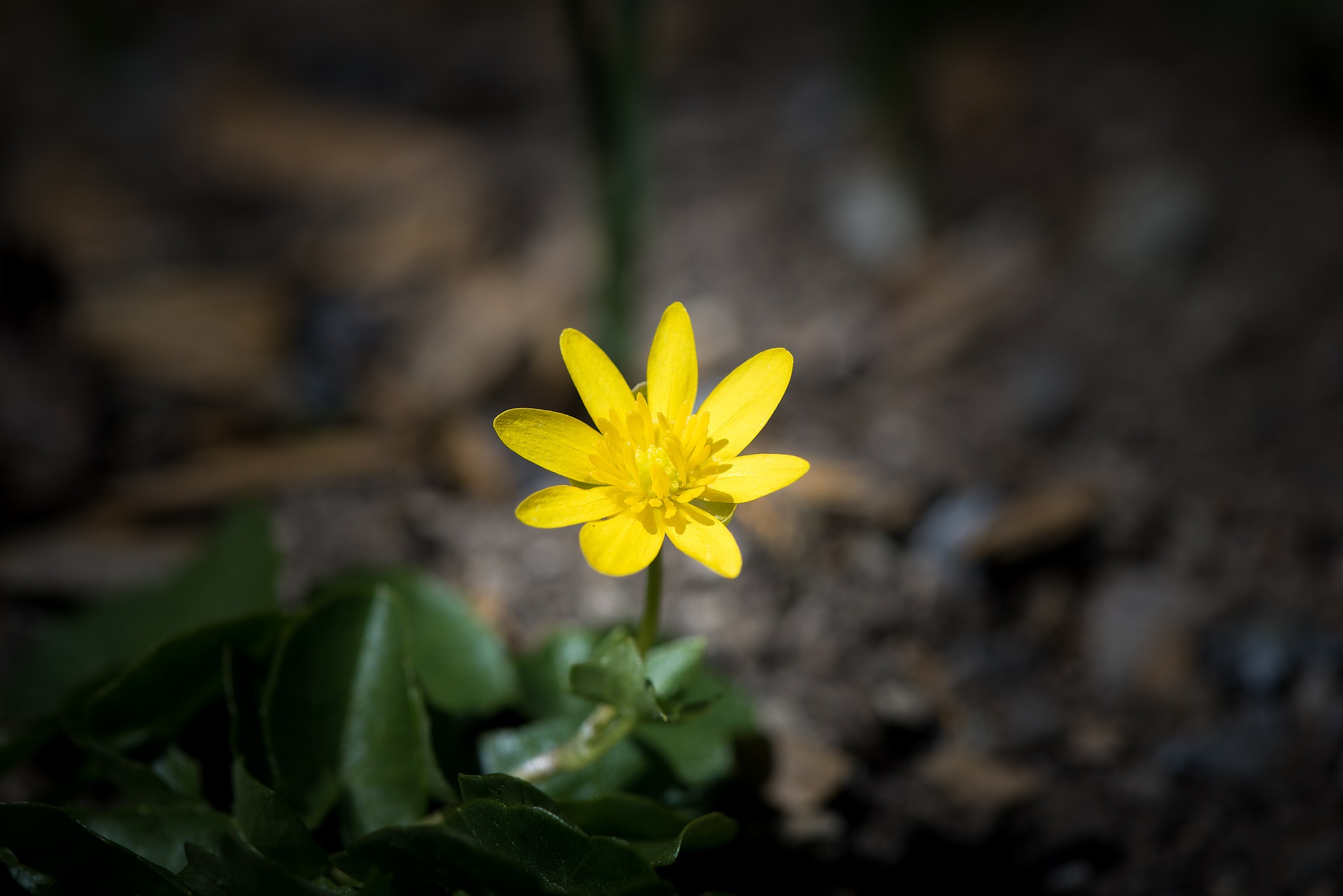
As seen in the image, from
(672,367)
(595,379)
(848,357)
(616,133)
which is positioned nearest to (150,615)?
(595,379)

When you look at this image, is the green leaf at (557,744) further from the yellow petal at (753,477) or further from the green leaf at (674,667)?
the yellow petal at (753,477)

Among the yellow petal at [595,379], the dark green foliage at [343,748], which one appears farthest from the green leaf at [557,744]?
the yellow petal at [595,379]

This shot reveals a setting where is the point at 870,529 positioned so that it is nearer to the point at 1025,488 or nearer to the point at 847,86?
the point at 1025,488

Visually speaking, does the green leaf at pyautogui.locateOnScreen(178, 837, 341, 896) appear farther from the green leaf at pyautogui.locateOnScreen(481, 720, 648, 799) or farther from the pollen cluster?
the pollen cluster

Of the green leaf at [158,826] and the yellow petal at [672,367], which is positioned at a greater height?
the yellow petal at [672,367]

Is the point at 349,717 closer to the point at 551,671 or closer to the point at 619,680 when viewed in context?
the point at 551,671

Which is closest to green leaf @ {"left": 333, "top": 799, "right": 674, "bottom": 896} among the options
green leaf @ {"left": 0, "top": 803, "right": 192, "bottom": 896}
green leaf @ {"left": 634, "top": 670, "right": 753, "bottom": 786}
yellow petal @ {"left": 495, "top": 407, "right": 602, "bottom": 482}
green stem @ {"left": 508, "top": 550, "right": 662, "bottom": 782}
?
green stem @ {"left": 508, "top": 550, "right": 662, "bottom": 782}
